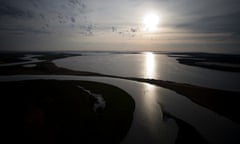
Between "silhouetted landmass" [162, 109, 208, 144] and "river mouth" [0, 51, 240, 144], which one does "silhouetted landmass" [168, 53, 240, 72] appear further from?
"silhouetted landmass" [162, 109, 208, 144]

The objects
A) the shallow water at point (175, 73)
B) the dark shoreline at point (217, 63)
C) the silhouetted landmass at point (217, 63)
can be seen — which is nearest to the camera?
the shallow water at point (175, 73)

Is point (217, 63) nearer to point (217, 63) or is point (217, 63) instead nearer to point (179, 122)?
point (217, 63)

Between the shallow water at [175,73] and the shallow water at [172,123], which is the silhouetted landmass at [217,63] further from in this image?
the shallow water at [172,123]

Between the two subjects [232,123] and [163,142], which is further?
[232,123]

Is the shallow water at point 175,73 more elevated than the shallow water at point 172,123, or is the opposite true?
the shallow water at point 172,123

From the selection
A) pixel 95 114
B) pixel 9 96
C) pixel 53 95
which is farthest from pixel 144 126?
pixel 9 96

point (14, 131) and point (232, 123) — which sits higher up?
point (14, 131)

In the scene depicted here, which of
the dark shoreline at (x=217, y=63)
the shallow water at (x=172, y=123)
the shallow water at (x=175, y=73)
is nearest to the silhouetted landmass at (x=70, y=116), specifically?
the shallow water at (x=172, y=123)

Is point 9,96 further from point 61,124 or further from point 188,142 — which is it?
point 188,142

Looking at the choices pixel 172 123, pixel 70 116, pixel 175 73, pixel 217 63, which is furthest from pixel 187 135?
pixel 217 63
